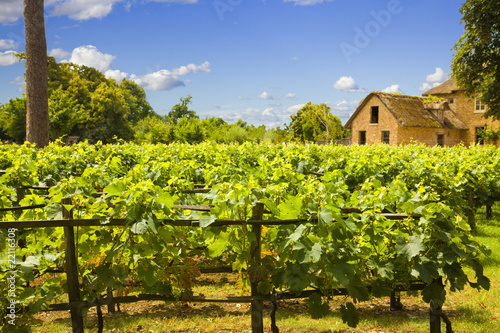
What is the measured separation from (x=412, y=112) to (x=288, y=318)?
37.5 meters

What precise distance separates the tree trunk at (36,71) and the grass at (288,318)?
408 inches

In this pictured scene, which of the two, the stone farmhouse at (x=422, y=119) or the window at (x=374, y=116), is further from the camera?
the window at (x=374, y=116)

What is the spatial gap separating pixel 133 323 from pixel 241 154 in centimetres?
579

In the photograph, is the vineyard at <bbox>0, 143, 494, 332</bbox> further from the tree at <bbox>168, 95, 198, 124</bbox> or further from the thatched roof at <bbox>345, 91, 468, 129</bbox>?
the tree at <bbox>168, 95, 198, 124</bbox>

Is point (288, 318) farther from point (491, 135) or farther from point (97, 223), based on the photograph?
point (491, 135)

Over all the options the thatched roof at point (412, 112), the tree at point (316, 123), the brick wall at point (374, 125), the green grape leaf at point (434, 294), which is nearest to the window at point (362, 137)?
the brick wall at point (374, 125)

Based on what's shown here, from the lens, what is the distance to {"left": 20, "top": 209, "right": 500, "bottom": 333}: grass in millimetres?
4133

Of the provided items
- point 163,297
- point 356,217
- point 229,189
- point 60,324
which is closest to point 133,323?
point 60,324

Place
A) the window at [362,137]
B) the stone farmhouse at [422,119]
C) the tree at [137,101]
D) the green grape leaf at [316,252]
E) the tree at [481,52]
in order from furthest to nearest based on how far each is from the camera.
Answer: the tree at [137,101], the window at [362,137], the stone farmhouse at [422,119], the tree at [481,52], the green grape leaf at [316,252]

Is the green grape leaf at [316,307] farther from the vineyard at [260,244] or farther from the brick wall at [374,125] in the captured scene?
the brick wall at [374,125]

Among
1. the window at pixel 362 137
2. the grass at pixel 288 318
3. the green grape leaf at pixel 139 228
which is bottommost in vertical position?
the grass at pixel 288 318

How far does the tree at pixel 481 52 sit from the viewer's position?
2044 cm

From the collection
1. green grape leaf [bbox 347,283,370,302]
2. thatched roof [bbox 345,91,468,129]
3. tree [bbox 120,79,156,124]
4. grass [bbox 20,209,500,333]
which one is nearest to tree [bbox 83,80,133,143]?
tree [bbox 120,79,156,124]

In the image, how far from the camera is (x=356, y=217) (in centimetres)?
317
